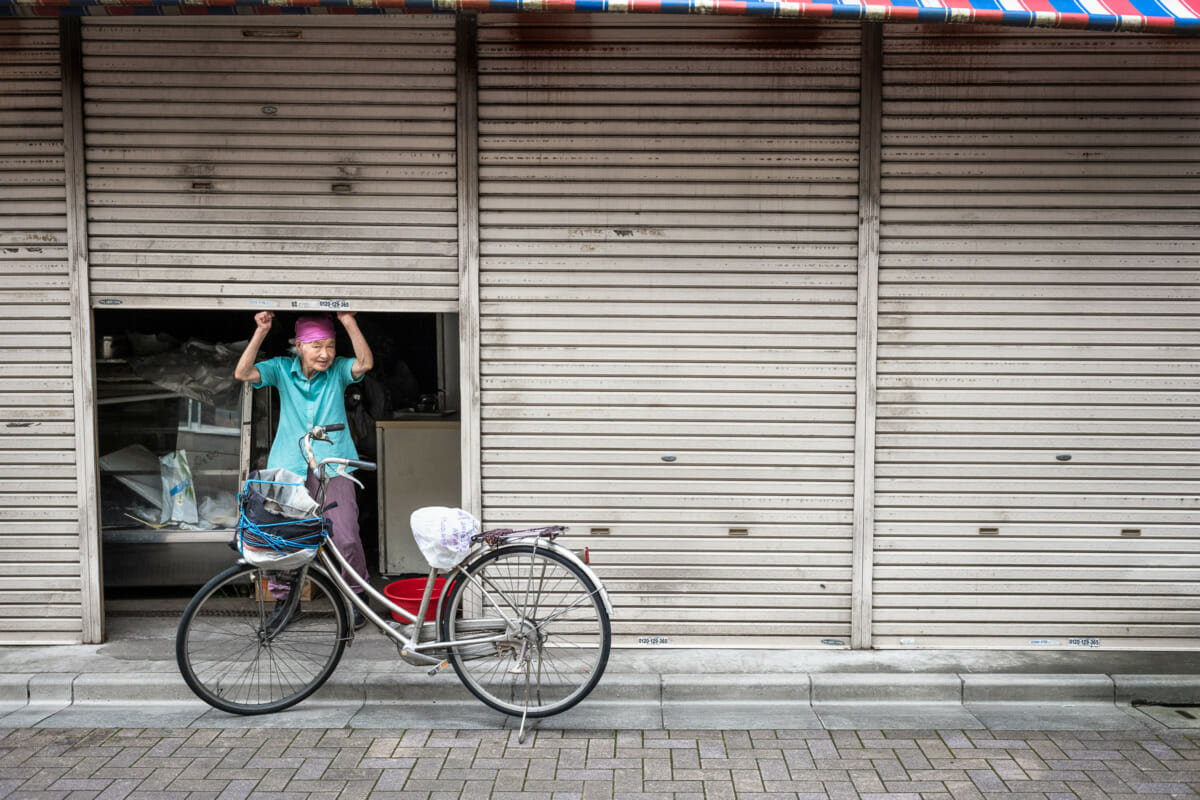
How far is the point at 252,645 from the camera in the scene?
5191 mm

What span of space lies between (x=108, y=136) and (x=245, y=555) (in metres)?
2.68

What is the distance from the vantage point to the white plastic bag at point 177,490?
22.8 ft

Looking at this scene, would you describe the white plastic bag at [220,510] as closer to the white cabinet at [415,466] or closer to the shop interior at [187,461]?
the shop interior at [187,461]

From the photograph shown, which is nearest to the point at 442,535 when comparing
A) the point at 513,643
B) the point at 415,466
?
the point at 513,643

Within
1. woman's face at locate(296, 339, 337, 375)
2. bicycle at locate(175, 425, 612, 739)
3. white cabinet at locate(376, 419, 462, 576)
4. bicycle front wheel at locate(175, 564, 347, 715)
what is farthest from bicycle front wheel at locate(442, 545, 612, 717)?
white cabinet at locate(376, 419, 462, 576)

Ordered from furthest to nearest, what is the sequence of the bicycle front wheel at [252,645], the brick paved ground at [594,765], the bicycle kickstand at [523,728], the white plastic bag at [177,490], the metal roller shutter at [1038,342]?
1. the white plastic bag at [177,490]
2. the metal roller shutter at [1038,342]
3. the bicycle front wheel at [252,645]
4. the bicycle kickstand at [523,728]
5. the brick paved ground at [594,765]

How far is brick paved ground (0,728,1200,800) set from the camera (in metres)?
4.23

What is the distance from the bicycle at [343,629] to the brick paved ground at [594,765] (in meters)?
0.32

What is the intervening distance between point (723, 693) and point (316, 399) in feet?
9.74

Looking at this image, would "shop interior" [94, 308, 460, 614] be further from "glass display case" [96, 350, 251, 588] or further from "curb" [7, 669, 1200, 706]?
"curb" [7, 669, 1200, 706]

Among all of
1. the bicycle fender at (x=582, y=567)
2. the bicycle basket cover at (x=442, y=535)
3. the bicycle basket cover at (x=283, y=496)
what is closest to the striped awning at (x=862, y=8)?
the bicycle basket cover at (x=283, y=496)

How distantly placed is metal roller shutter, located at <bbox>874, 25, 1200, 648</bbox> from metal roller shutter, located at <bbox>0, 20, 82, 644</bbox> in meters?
4.78

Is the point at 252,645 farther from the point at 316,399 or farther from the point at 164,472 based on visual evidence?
the point at 164,472

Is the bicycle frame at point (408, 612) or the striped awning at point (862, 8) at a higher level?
the striped awning at point (862, 8)
